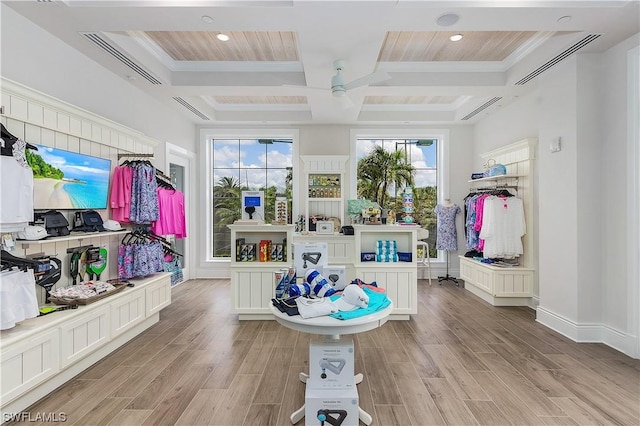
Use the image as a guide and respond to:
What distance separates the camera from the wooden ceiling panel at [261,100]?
5.77m

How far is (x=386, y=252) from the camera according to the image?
4.22 m

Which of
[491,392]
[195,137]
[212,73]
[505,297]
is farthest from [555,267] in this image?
[195,137]

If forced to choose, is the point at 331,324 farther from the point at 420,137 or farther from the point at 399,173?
the point at 420,137

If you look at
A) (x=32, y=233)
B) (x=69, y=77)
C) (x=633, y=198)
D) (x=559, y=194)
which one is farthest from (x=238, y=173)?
(x=633, y=198)

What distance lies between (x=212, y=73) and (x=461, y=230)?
17.7 ft

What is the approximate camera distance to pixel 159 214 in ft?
14.4

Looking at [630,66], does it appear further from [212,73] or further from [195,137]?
[195,137]

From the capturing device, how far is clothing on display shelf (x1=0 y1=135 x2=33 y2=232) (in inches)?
88.7

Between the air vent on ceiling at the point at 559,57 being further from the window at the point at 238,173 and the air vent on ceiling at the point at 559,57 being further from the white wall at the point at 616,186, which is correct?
the window at the point at 238,173

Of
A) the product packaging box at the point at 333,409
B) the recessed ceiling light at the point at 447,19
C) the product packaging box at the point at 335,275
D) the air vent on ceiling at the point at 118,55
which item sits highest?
the air vent on ceiling at the point at 118,55

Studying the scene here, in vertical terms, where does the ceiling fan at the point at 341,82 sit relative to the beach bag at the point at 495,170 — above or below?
above

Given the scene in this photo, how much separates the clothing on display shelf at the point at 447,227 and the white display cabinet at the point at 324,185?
1.97m

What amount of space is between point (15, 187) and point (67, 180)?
30.6 inches

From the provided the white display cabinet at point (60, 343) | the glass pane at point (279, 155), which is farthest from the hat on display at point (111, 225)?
the glass pane at point (279, 155)
